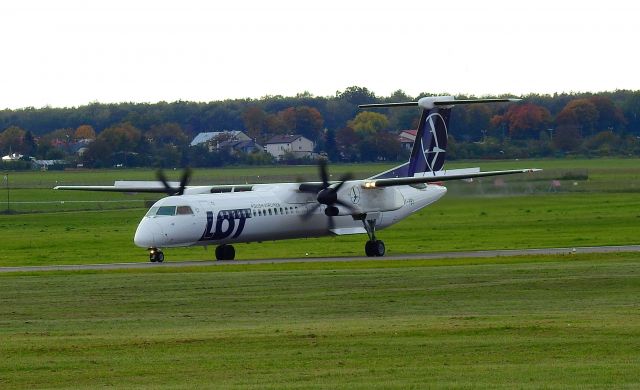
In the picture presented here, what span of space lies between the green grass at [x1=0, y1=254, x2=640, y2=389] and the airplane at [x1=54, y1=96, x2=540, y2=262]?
5.16m

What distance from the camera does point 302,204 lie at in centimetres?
4728

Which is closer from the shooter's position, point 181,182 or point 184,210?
point 184,210

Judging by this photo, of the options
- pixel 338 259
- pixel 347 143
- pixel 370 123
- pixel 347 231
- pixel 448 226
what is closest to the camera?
pixel 338 259

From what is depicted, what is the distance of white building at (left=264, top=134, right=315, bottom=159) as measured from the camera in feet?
374

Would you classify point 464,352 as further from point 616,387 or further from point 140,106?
point 140,106

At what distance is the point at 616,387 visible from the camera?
1650cm

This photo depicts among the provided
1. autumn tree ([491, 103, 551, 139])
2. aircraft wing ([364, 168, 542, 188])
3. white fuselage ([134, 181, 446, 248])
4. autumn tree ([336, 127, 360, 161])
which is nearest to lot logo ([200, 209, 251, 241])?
white fuselage ([134, 181, 446, 248])

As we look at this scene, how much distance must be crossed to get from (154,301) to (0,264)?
17145 millimetres

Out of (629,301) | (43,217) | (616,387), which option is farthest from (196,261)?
(43,217)

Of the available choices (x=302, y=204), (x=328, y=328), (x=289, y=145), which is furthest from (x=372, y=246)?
(x=289, y=145)

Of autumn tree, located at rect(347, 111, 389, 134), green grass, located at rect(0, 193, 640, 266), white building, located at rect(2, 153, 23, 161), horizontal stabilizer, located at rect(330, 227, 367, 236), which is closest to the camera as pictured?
horizontal stabilizer, located at rect(330, 227, 367, 236)

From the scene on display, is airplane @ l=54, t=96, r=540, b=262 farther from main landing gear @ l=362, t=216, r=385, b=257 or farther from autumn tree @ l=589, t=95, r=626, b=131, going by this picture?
autumn tree @ l=589, t=95, r=626, b=131

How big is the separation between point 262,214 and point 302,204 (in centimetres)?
218

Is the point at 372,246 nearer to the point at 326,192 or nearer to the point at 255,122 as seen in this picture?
the point at 326,192
